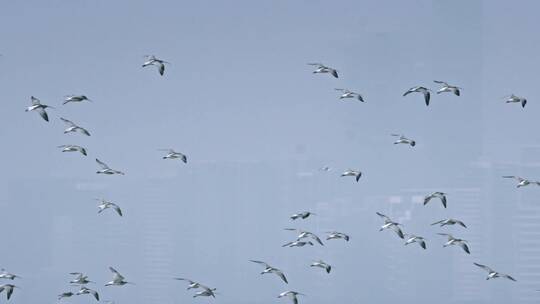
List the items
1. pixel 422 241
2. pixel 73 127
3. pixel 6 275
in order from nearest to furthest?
pixel 6 275 → pixel 73 127 → pixel 422 241

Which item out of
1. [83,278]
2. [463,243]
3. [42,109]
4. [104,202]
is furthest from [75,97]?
[463,243]

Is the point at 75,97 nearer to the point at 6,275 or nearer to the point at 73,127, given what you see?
the point at 73,127

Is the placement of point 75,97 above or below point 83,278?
above

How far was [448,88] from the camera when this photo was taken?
25750 mm

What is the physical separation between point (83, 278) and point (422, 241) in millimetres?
9445

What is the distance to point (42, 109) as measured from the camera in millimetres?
24594

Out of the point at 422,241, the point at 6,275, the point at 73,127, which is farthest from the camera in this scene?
the point at 422,241

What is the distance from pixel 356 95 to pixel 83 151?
7.30 meters

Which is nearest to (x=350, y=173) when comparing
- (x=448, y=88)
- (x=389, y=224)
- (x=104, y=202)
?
(x=389, y=224)

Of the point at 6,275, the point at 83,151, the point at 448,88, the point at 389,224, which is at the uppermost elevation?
the point at 448,88

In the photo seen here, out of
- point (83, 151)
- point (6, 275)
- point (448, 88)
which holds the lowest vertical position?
point (6, 275)

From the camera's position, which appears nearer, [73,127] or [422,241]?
[73,127]

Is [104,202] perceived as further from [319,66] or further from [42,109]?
[319,66]

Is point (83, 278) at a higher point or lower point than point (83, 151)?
lower
